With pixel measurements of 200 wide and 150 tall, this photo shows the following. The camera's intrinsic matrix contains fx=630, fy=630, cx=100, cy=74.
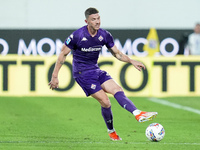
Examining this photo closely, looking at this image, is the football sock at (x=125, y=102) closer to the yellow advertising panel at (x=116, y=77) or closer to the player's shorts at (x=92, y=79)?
the player's shorts at (x=92, y=79)

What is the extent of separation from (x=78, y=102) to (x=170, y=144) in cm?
786

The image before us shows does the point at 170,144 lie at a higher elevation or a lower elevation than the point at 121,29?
lower

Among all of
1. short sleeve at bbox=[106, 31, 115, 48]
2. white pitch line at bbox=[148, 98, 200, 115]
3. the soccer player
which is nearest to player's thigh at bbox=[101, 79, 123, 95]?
the soccer player

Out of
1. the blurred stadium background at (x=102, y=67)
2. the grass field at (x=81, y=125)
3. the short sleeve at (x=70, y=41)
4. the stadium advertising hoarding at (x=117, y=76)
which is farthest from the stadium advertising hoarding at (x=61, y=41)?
the short sleeve at (x=70, y=41)

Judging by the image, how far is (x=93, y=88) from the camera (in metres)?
9.38

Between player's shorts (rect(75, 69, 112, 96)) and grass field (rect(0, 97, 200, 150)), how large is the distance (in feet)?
2.62

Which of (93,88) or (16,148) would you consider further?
(93,88)

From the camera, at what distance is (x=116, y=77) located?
60.9 ft

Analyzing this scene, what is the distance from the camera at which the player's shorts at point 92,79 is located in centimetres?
939

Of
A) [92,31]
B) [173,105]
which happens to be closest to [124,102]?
[92,31]

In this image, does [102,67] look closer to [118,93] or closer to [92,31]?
[92,31]
